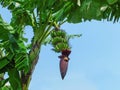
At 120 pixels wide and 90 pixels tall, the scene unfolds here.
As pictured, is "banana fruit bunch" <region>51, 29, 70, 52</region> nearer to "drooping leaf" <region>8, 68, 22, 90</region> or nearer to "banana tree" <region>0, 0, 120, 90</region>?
"banana tree" <region>0, 0, 120, 90</region>

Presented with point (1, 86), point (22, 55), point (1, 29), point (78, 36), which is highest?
point (1, 29)

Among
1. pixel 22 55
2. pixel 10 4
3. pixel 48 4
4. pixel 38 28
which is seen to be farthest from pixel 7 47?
pixel 48 4

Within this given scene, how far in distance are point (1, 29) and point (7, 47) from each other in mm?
268

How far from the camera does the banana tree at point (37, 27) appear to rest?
3092 mm

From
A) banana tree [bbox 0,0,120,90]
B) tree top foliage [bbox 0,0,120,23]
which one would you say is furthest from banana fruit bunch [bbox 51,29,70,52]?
tree top foliage [bbox 0,0,120,23]

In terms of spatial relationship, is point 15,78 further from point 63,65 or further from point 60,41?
point 63,65

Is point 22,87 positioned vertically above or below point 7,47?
below

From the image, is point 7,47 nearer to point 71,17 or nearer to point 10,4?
point 10,4

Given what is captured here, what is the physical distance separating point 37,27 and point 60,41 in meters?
1.54

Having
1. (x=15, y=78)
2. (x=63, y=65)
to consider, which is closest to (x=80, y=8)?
(x=63, y=65)

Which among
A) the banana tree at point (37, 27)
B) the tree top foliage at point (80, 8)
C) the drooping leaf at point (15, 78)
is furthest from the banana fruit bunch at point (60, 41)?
the drooping leaf at point (15, 78)

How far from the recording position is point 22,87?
4.62 metres

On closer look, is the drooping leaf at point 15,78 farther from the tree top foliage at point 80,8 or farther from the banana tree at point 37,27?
the tree top foliage at point 80,8

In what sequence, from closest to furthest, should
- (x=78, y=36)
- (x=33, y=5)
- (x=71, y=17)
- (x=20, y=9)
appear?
(x=71, y=17)
(x=33, y=5)
(x=20, y=9)
(x=78, y=36)
